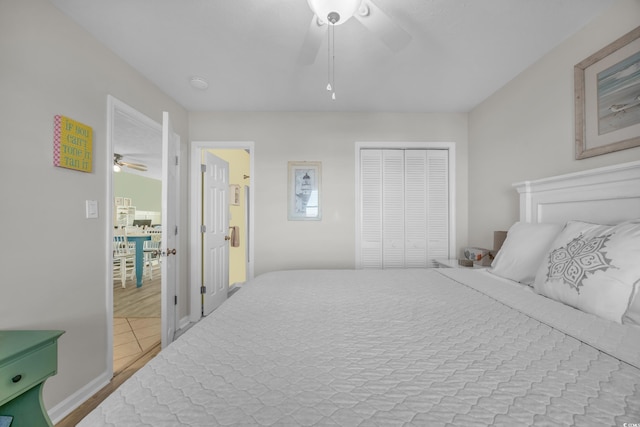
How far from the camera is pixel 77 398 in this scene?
5.13ft

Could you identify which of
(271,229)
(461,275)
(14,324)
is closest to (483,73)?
(461,275)

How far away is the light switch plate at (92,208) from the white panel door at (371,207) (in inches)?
94.4

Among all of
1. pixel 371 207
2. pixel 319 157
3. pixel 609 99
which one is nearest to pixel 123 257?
pixel 319 157

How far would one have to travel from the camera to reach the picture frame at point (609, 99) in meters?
1.35

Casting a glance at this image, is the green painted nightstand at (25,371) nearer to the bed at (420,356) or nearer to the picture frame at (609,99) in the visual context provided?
the bed at (420,356)

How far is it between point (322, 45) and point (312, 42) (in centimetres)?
12

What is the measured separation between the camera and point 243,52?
1867mm

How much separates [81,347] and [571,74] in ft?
12.4

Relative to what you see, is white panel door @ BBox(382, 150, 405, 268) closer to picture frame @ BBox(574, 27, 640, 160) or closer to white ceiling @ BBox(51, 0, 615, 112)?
white ceiling @ BBox(51, 0, 615, 112)

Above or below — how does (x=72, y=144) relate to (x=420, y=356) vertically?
above

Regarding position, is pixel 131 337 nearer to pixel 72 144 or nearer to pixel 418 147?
pixel 72 144

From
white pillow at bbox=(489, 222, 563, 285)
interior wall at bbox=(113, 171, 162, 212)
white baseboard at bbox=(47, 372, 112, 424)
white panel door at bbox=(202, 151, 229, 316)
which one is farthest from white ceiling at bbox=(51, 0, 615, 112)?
interior wall at bbox=(113, 171, 162, 212)

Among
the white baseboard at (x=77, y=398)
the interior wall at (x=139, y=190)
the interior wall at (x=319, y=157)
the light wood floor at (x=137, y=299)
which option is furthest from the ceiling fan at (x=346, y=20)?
the interior wall at (x=139, y=190)

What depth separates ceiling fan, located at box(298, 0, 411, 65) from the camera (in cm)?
125
